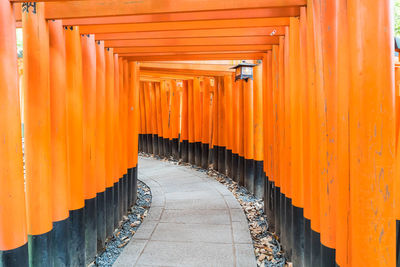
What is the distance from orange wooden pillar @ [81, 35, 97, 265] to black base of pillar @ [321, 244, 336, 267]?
323 centimetres

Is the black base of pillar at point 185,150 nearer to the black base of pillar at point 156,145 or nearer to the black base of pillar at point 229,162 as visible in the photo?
the black base of pillar at point 156,145

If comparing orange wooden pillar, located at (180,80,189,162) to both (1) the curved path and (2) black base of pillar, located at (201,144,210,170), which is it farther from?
(1) the curved path

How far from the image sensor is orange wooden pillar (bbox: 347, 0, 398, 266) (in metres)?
1.73

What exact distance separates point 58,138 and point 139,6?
1.74 m

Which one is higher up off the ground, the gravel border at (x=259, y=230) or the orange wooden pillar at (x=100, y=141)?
the orange wooden pillar at (x=100, y=141)

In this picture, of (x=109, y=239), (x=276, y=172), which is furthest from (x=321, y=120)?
(x=109, y=239)

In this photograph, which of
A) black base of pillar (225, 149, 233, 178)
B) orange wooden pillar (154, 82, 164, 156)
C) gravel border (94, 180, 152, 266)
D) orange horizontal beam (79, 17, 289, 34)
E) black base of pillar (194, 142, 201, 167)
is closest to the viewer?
orange horizontal beam (79, 17, 289, 34)

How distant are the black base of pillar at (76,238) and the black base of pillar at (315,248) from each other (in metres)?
2.85

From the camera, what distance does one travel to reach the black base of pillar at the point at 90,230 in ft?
13.8

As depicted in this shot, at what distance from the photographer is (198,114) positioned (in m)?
11.5

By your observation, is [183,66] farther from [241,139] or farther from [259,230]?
[259,230]

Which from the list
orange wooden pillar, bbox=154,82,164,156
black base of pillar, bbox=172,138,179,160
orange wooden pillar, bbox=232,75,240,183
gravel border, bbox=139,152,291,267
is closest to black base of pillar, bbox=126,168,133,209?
gravel border, bbox=139,152,291,267

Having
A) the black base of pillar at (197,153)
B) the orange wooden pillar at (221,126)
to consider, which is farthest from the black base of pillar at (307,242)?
the black base of pillar at (197,153)

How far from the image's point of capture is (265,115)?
588 centimetres
